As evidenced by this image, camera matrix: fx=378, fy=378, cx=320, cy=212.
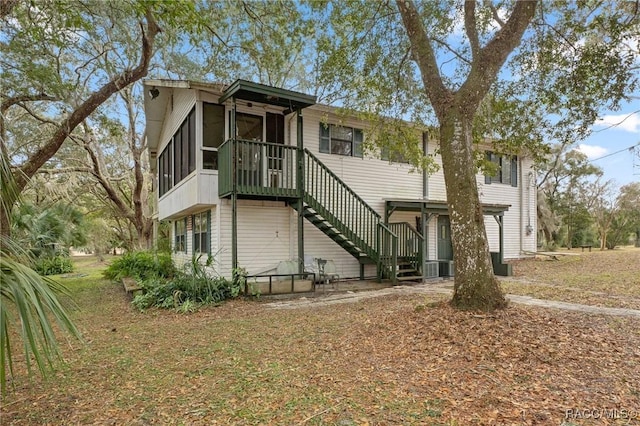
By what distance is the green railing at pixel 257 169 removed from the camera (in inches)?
365

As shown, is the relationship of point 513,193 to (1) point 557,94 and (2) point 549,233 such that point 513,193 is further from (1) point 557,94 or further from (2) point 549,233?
(2) point 549,233

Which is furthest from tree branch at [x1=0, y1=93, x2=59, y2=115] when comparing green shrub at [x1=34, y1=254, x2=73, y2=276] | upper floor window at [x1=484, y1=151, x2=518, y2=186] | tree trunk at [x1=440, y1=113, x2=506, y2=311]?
upper floor window at [x1=484, y1=151, x2=518, y2=186]

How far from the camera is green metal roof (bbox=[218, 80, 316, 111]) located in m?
9.02

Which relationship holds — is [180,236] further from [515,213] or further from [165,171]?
[515,213]

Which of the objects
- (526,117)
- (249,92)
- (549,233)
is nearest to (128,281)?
(249,92)

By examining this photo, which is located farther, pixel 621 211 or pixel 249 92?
pixel 621 211

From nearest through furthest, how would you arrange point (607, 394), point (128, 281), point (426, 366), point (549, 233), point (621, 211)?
point (607, 394) → point (426, 366) → point (128, 281) → point (549, 233) → point (621, 211)

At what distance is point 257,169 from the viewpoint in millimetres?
9844

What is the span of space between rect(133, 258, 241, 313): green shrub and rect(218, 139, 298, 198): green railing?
2.08 m

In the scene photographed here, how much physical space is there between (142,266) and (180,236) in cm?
177

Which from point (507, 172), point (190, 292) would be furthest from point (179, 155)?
point (507, 172)

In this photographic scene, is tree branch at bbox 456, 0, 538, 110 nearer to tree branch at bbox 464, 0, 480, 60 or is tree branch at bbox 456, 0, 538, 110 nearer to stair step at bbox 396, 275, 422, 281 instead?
tree branch at bbox 464, 0, 480, 60

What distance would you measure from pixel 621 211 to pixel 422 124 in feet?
104

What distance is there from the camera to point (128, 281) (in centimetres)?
1207
